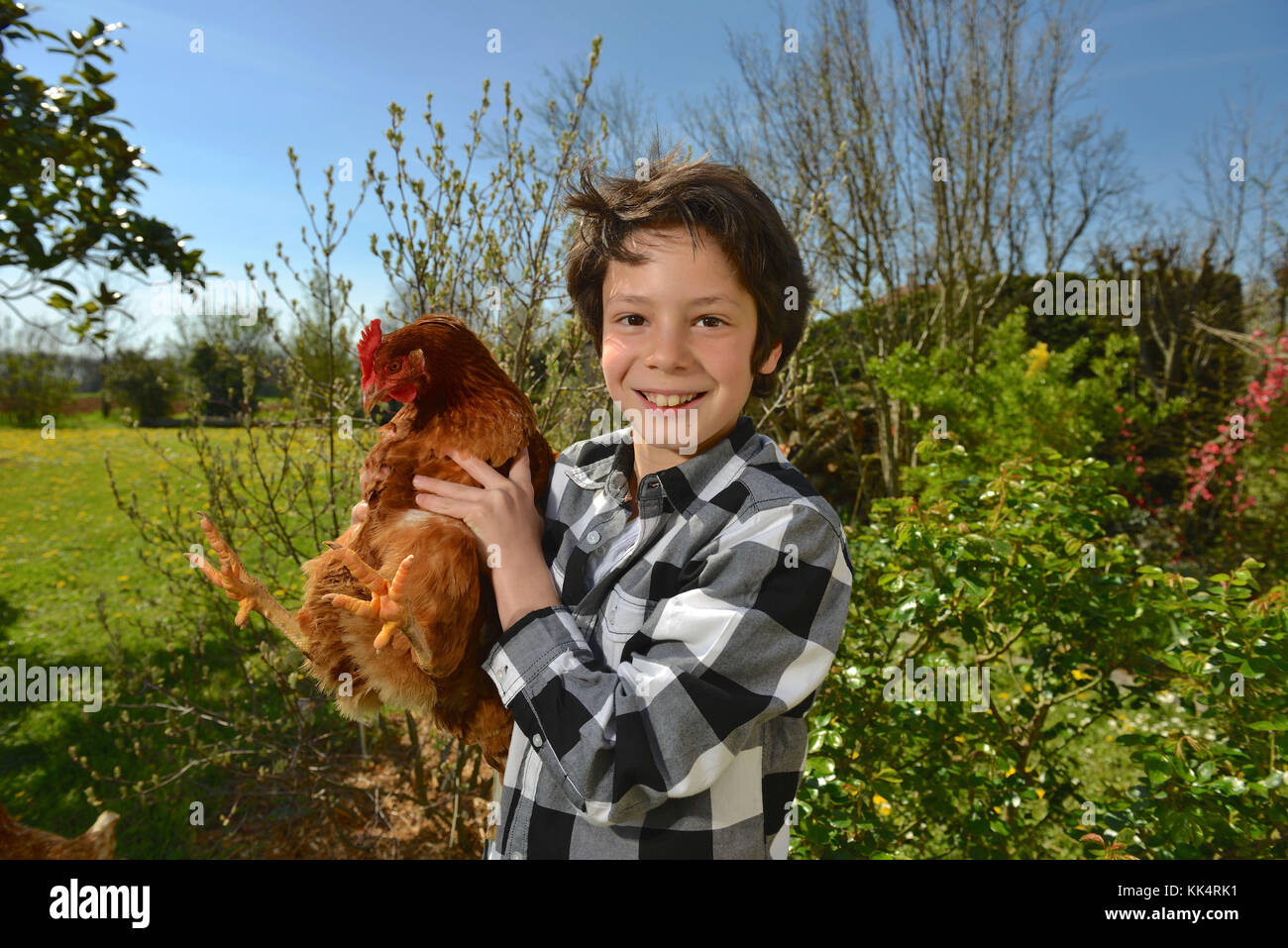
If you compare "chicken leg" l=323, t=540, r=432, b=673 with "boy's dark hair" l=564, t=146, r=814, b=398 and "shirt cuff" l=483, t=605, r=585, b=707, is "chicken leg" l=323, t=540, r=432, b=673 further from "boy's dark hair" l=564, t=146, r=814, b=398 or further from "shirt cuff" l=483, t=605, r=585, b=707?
"boy's dark hair" l=564, t=146, r=814, b=398

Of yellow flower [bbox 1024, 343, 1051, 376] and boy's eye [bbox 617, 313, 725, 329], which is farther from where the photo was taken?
yellow flower [bbox 1024, 343, 1051, 376]

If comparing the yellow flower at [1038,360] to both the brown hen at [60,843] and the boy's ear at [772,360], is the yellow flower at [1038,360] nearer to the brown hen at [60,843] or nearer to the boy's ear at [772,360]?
the boy's ear at [772,360]

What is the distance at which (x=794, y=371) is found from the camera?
12.0 feet

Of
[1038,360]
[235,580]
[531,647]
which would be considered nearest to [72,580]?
[235,580]

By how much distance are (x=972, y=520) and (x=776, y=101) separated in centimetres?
783

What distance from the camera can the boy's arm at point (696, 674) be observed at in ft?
3.37

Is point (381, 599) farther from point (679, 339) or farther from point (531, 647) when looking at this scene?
point (679, 339)

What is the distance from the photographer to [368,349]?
1471mm

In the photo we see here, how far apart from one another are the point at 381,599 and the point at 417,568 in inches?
3.7

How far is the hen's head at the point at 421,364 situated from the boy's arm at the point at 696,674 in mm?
615

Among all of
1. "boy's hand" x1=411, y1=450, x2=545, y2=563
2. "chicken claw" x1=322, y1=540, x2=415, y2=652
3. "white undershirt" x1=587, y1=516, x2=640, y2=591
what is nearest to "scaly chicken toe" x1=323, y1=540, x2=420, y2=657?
"chicken claw" x1=322, y1=540, x2=415, y2=652

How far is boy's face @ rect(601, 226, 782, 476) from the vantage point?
1.27 metres
